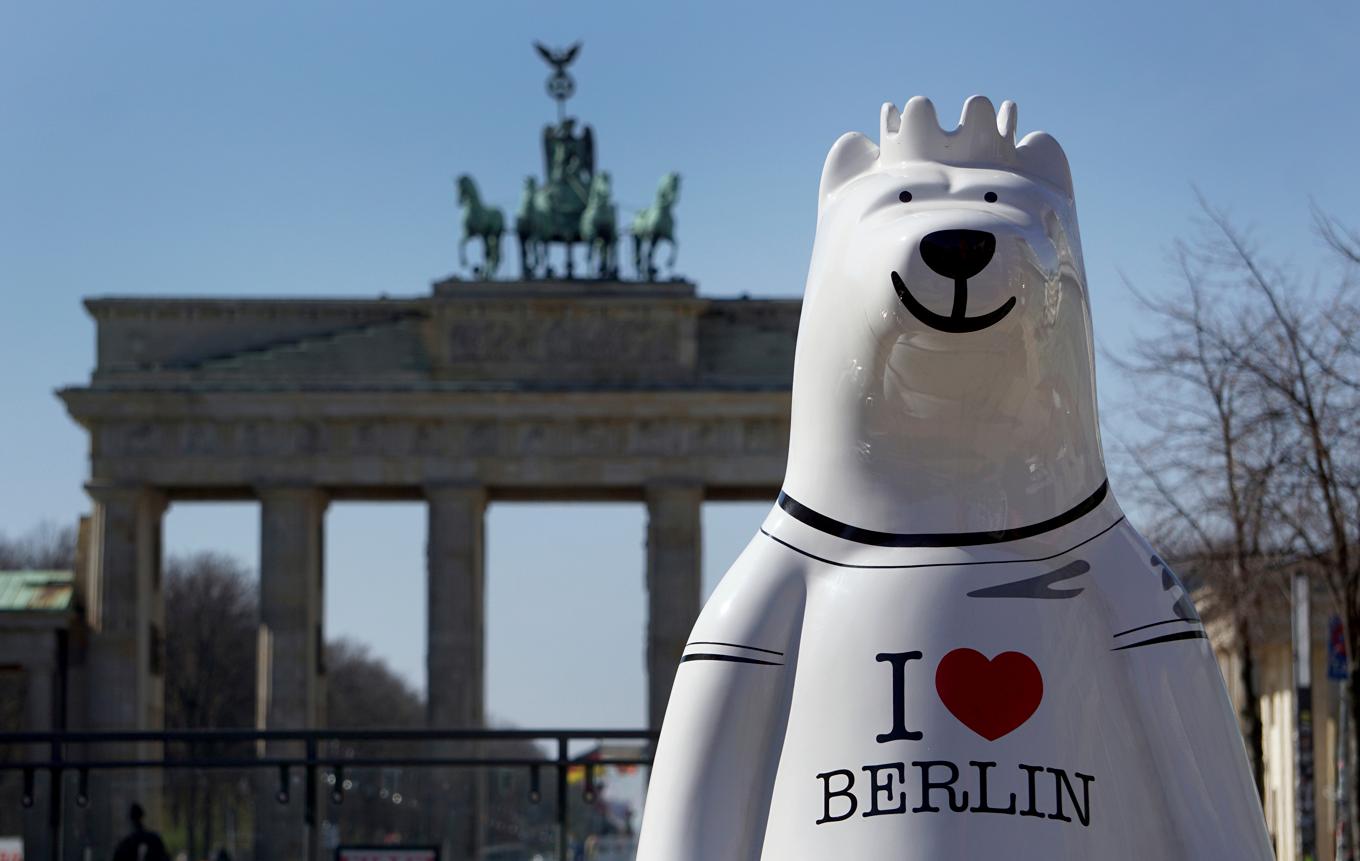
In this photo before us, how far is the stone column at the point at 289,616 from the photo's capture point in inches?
1962

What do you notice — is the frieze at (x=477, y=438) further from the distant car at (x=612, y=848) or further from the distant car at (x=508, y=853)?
the distant car at (x=508, y=853)

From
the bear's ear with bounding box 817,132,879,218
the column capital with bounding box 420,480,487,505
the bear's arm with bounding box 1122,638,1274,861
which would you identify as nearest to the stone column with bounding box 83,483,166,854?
the column capital with bounding box 420,480,487,505

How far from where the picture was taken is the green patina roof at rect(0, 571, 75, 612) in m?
49.4

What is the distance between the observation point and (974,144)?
7.09 metres

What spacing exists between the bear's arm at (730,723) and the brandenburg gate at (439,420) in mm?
44179

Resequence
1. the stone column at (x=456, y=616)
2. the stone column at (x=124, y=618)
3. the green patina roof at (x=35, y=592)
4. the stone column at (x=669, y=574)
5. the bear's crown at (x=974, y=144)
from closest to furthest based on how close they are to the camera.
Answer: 1. the bear's crown at (x=974, y=144)
2. the green patina roof at (x=35, y=592)
3. the stone column at (x=124, y=618)
4. the stone column at (x=456, y=616)
5. the stone column at (x=669, y=574)

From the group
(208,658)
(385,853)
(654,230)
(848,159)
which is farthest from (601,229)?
(848,159)

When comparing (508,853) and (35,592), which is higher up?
(35,592)

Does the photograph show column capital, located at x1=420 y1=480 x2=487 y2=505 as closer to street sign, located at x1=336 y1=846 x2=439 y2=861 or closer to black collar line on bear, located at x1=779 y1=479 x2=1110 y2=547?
street sign, located at x1=336 y1=846 x2=439 y2=861

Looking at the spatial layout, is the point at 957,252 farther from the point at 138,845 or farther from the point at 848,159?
the point at 138,845

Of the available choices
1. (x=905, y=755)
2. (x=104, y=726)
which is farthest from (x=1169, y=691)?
(x=104, y=726)

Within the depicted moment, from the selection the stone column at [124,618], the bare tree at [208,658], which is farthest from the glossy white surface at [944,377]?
the bare tree at [208,658]

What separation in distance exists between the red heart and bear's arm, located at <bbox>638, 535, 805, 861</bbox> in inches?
19.5

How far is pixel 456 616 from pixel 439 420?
15.8ft
